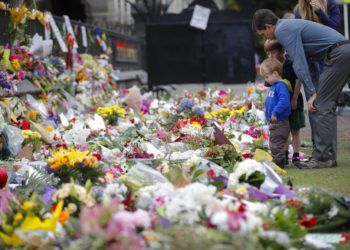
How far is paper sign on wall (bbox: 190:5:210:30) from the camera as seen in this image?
18.5m

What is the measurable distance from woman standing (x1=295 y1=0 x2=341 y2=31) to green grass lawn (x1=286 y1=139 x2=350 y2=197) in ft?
4.26

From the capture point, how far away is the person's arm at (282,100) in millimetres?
7862

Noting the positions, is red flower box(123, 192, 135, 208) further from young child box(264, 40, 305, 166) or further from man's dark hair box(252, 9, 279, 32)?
young child box(264, 40, 305, 166)

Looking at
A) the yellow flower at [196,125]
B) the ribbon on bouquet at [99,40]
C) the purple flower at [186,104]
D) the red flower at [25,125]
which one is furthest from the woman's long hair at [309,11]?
the ribbon on bouquet at [99,40]

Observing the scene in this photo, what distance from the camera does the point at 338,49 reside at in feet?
25.5

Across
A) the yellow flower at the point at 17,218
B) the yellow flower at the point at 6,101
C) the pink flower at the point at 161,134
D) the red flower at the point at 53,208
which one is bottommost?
the pink flower at the point at 161,134

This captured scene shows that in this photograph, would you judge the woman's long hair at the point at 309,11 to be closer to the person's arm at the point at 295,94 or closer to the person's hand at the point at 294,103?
the person's arm at the point at 295,94

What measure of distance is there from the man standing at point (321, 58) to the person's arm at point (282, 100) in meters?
0.20

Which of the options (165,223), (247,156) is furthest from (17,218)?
(247,156)

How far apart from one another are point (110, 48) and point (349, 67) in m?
12.8

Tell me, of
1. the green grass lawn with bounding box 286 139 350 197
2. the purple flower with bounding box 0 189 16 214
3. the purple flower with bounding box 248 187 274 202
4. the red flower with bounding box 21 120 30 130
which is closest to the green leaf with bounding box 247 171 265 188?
the purple flower with bounding box 248 187 274 202

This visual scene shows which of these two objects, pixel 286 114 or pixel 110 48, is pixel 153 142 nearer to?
pixel 286 114

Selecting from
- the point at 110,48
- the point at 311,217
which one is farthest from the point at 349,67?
the point at 110,48

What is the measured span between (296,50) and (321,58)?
15.6 inches
